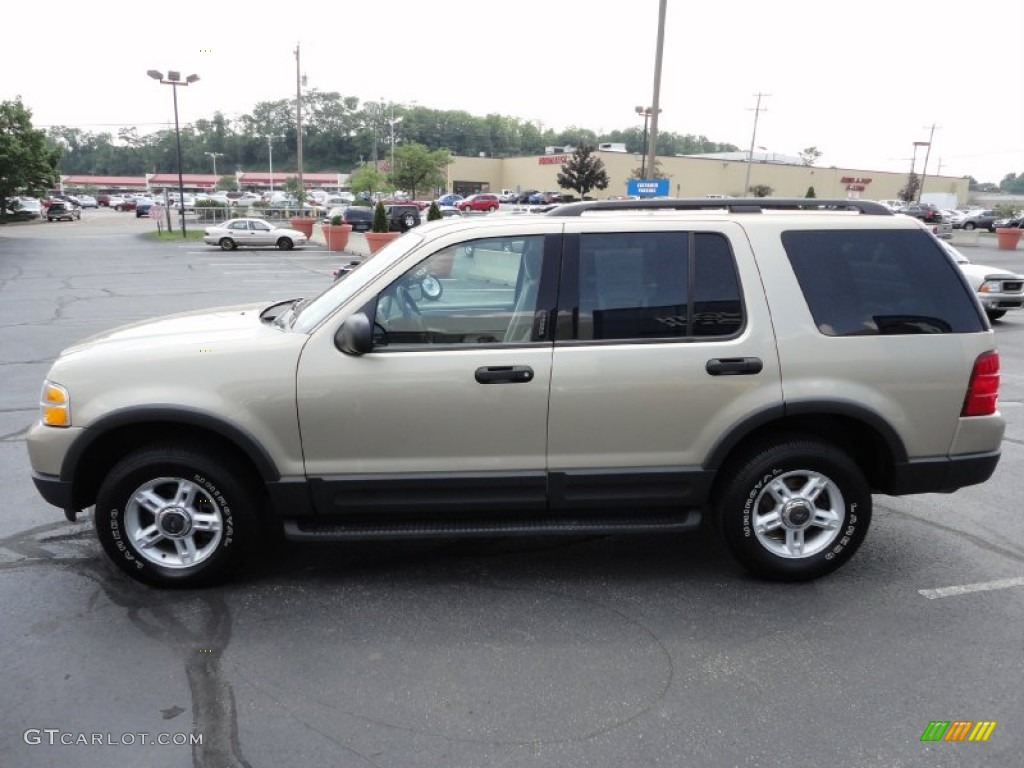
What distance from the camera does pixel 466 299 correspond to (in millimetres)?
4074

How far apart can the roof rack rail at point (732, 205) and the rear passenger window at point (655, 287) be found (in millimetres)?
316

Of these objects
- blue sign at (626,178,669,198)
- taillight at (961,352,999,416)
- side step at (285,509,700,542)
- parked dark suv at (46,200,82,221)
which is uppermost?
blue sign at (626,178,669,198)

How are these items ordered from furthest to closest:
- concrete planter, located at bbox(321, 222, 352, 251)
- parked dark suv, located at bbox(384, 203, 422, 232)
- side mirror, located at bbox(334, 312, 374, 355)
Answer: parked dark suv, located at bbox(384, 203, 422, 232) < concrete planter, located at bbox(321, 222, 352, 251) < side mirror, located at bbox(334, 312, 374, 355)

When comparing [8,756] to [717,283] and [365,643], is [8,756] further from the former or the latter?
[717,283]

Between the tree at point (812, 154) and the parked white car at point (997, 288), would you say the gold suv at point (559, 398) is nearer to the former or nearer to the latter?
the parked white car at point (997, 288)

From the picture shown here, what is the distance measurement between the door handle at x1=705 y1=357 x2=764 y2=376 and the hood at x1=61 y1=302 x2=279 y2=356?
2.34m

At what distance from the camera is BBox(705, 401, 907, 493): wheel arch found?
156 inches

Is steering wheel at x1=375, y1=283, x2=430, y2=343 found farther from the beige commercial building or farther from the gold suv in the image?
the beige commercial building

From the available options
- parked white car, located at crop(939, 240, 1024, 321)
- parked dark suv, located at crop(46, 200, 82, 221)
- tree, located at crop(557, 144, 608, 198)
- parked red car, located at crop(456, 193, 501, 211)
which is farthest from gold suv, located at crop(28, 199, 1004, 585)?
parked dark suv, located at crop(46, 200, 82, 221)

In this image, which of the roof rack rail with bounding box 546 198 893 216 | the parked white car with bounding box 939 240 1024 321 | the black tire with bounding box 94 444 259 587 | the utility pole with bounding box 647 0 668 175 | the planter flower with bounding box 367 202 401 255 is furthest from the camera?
the planter flower with bounding box 367 202 401 255

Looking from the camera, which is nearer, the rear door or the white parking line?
the rear door

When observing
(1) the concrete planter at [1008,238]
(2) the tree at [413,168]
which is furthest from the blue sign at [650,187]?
(2) the tree at [413,168]

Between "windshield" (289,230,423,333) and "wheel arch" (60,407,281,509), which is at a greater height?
"windshield" (289,230,423,333)

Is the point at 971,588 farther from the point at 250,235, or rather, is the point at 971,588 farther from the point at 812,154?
the point at 812,154
